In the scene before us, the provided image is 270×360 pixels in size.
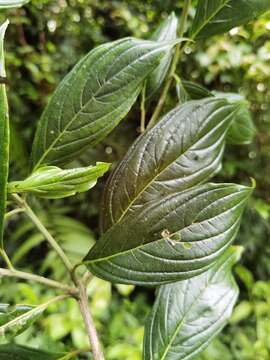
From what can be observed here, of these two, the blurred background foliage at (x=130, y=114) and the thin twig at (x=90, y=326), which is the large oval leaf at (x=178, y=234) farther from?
the blurred background foliage at (x=130, y=114)

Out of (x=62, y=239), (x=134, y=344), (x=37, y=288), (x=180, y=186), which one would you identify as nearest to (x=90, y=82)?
(x=180, y=186)

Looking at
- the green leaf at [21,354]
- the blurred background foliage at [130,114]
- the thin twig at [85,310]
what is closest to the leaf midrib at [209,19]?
the thin twig at [85,310]

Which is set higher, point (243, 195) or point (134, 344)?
point (243, 195)

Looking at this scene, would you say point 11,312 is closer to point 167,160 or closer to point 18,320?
point 18,320

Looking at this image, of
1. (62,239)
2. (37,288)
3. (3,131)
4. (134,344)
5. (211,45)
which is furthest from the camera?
(62,239)

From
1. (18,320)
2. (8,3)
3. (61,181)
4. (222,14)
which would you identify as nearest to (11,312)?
(18,320)

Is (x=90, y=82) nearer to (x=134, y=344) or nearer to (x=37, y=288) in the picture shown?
(x=134, y=344)
